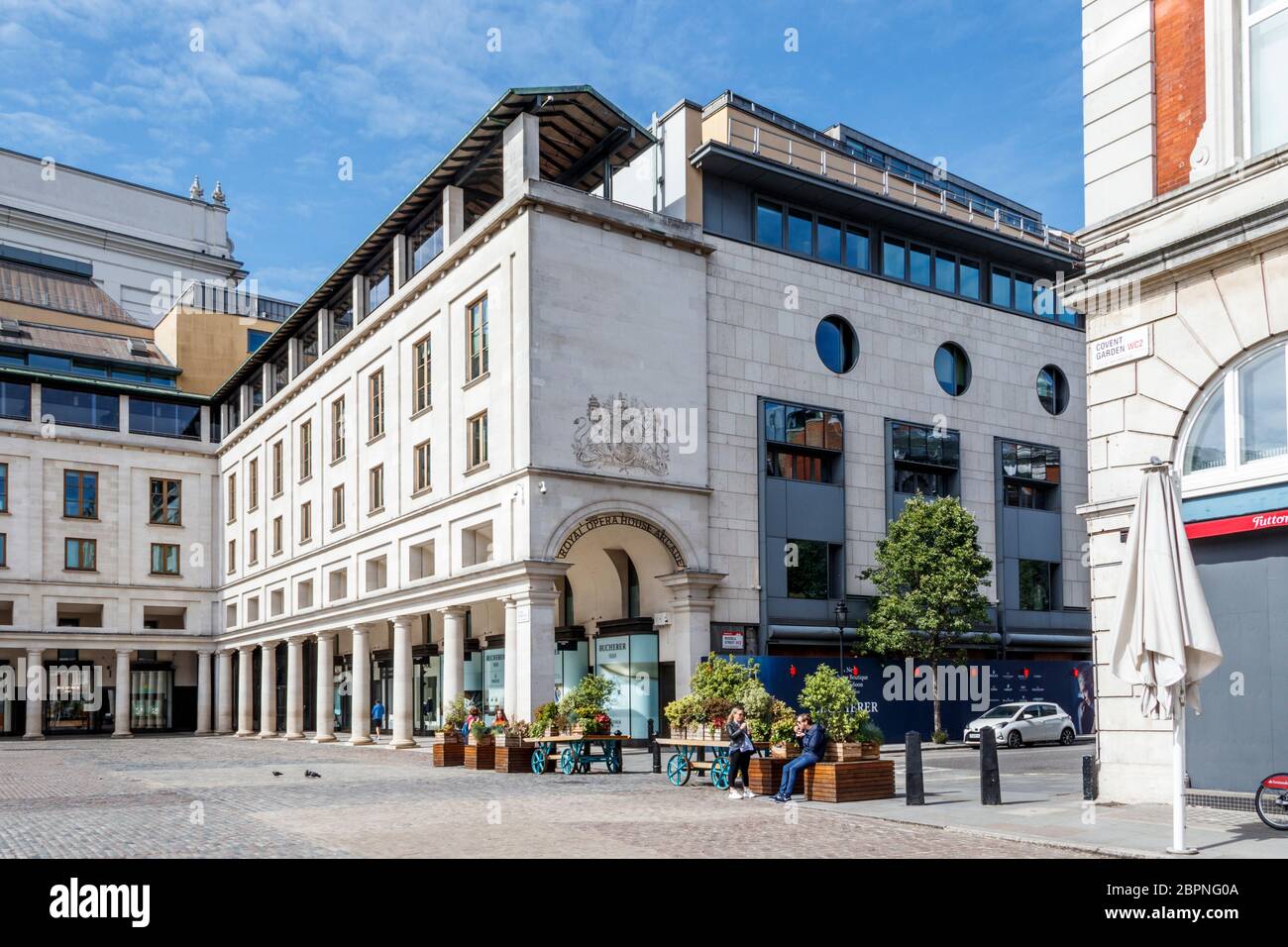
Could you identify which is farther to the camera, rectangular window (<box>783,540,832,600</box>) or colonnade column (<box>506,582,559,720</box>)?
rectangular window (<box>783,540,832,600</box>)

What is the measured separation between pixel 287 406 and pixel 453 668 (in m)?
23.1

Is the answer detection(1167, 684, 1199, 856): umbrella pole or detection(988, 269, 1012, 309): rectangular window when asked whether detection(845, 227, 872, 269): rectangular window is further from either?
detection(1167, 684, 1199, 856): umbrella pole

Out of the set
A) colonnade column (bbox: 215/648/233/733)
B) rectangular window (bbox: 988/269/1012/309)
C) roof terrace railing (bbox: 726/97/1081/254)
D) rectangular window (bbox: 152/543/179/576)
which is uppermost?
roof terrace railing (bbox: 726/97/1081/254)

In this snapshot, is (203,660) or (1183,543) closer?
(1183,543)

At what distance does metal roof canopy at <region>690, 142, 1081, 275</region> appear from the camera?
1516 inches

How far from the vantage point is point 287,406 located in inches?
2192

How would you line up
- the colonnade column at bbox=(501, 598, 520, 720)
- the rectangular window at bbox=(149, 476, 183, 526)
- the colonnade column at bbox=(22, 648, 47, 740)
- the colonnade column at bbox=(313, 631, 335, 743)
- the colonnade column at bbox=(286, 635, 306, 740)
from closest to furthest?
the colonnade column at bbox=(501, 598, 520, 720)
the colonnade column at bbox=(313, 631, 335, 743)
the colonnade column at bbox=(286, 635, 306, 740)
the colonnade column at bbox=(22, 648, 47, 740)
the rectangular window at bbox=(149, 476, 183, 526)

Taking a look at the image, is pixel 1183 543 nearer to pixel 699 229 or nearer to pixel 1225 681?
pixel 1225 681

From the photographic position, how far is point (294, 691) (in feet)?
180

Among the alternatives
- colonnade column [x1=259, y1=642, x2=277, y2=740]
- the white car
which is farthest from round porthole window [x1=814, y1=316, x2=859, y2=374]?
colonnade column [x1=259, y1=642, x2=277, y2=740]

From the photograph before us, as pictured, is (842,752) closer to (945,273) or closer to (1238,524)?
(1238,524)

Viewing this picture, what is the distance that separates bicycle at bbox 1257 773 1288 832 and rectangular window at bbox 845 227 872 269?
2968cm

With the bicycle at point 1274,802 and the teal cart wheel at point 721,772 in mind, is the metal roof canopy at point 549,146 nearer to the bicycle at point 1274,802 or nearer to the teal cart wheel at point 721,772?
the teal cart wheel at point 721,772
